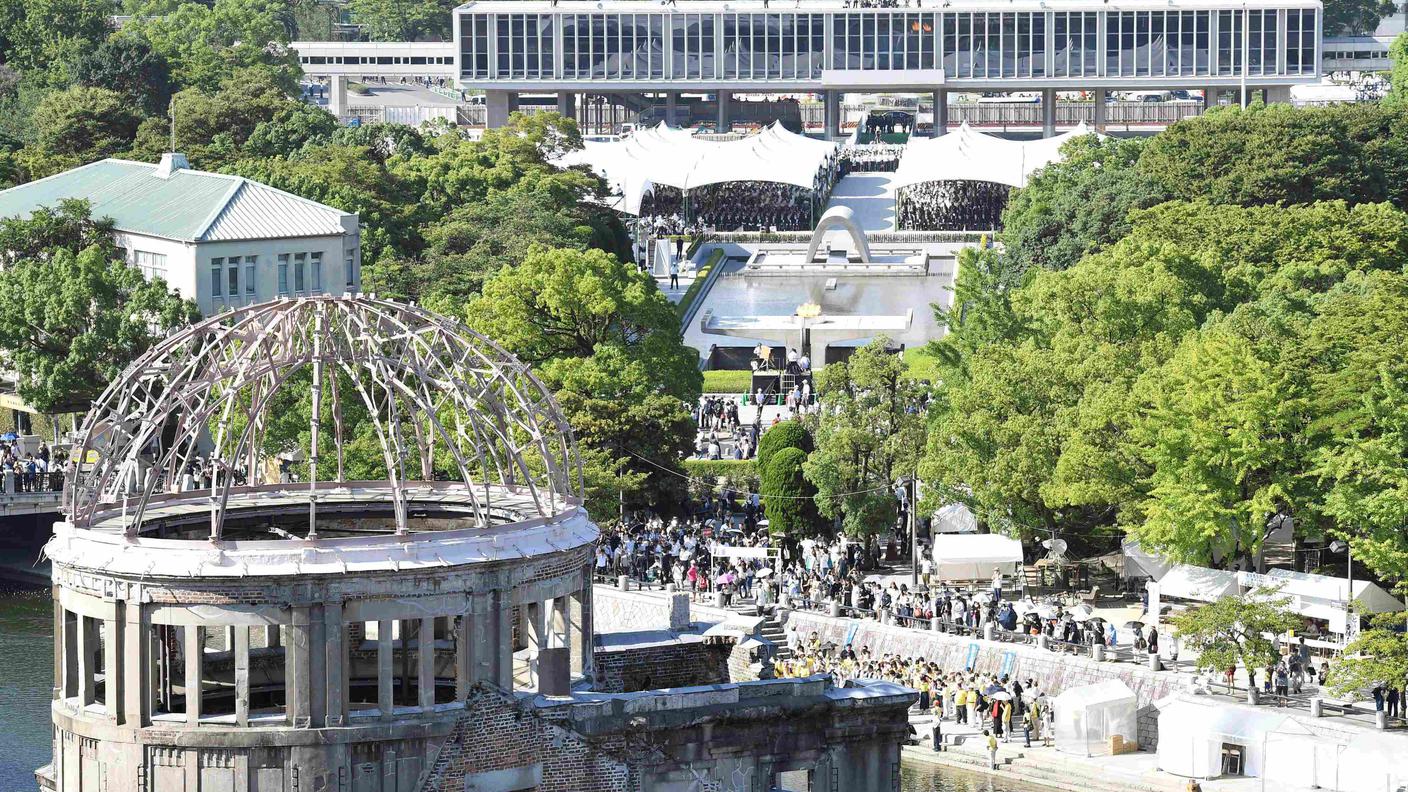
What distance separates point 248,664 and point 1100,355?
4133 cm

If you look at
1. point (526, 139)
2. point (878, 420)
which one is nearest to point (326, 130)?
point (526, 139)

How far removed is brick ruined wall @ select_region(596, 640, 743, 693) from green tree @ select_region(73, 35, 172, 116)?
12937cm

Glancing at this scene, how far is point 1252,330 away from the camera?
8281 centimetres

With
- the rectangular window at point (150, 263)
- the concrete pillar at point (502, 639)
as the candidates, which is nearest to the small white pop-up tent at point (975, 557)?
the concrete pillar at point (502, 639)

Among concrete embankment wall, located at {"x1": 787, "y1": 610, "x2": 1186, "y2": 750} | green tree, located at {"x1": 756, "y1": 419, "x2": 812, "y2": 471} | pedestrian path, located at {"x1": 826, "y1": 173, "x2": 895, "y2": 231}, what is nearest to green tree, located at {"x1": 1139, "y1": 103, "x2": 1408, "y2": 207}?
pedestrian path, located at {"x1": 826, "y1": 173, "x2": 895, "y2": 231}

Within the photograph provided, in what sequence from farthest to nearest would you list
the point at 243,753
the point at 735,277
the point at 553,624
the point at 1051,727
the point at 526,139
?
1. the point at 526,139
2. the point at 735,277
3. the point at 1051,727
4. the point at 553,624
5. the point at 243,753

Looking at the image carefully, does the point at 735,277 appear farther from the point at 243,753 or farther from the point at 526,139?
the point at 243,753

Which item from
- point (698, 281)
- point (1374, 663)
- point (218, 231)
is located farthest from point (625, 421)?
point (698, 281)

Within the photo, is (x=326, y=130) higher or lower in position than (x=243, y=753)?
higher

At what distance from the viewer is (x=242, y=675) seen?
155ft

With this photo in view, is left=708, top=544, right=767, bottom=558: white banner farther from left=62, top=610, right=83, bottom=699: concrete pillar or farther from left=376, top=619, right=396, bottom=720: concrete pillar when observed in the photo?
left=376, top=619, right=396, bottom=720: concrete pillar

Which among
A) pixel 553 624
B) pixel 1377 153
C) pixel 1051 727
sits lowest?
pixel 1051 727

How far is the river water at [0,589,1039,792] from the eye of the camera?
2694 inches

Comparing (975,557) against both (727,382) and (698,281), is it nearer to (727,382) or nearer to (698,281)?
(727,382)
